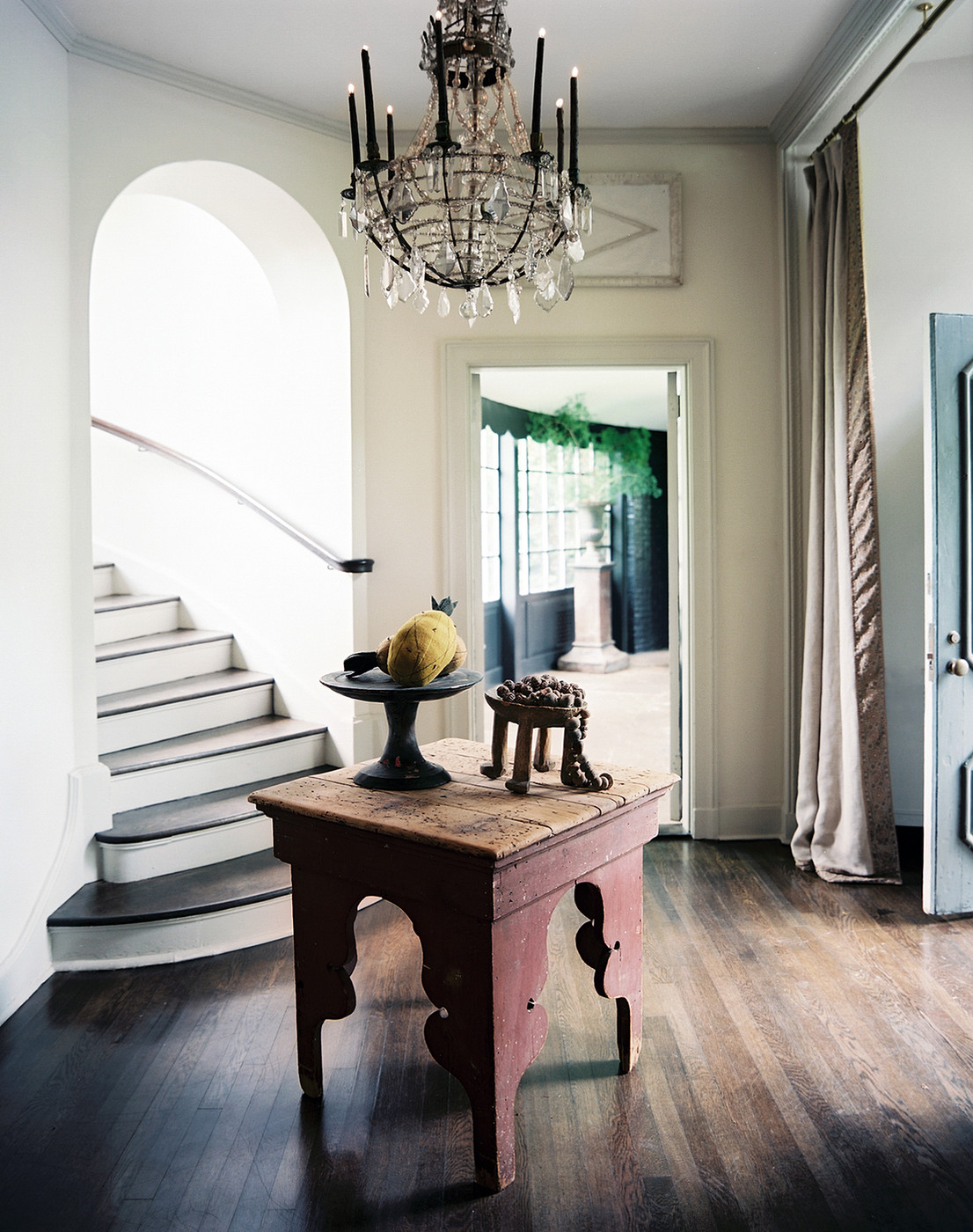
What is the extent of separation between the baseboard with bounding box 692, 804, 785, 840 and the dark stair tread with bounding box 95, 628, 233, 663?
7.84 ft

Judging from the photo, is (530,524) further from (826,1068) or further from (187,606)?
(826,1068)

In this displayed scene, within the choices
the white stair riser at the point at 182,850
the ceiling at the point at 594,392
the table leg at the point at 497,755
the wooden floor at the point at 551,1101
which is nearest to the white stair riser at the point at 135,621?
the white stair riser at the point at 182,850

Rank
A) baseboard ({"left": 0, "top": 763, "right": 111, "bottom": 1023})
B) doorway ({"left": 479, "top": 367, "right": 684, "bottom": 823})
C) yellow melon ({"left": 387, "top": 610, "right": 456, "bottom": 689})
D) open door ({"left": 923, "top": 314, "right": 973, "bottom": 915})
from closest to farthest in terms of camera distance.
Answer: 1. yellow melon ({"left": 387, "top": 610, "right": 456, "bottom": 689})
2. baseboard ({"left": 0, "top": 763, "right": 111, "bottom": 1023})
3. open door ({"left": 923, "top": 314, "right": 973, "bottom": 915})
4. doorway ({"left": 479, "top": 367, "right": 684, "bottom": 823})

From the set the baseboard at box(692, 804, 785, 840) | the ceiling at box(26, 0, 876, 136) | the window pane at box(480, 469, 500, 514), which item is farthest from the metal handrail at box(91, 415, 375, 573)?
the window pane at box(480, 469, 500, 514)

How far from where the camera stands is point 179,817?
11.1 feet

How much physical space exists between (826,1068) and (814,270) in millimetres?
2928

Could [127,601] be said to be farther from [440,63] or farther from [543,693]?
[440,63]

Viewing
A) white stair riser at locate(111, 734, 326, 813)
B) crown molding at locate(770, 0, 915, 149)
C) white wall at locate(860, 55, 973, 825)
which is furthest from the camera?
white wall at locate(860, 55, 973, 825)

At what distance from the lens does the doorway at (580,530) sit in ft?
24.9

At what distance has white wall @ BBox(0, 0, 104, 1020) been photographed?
2.71 meters

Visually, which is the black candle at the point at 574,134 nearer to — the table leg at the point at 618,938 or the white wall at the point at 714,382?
the table leg at the point at 618,938

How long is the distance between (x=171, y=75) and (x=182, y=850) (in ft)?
9.20

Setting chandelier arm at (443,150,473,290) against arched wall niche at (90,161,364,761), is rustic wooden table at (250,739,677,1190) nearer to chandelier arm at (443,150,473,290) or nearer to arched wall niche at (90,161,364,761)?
chandelier arm at (443,150,473,290)

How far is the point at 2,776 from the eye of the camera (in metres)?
2.67
